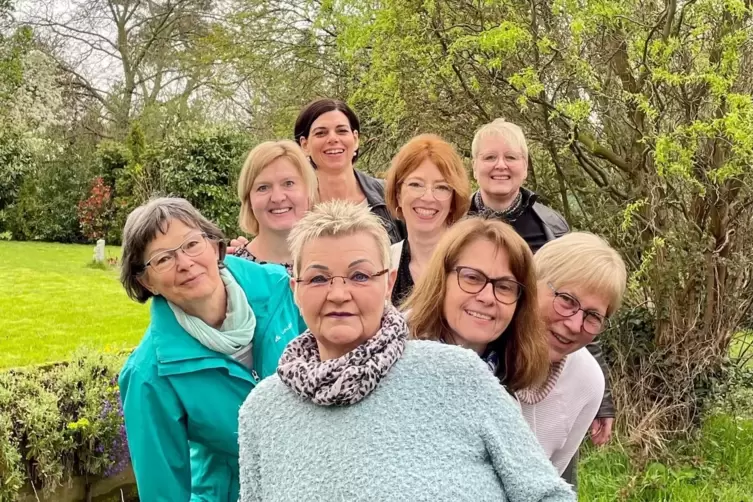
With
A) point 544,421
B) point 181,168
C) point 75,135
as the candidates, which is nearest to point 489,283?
point 544,421

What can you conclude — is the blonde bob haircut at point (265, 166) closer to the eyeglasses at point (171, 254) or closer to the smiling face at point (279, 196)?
the smiling face at point (279, 196)

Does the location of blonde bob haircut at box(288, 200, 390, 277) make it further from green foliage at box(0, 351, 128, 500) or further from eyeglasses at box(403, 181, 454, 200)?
green foliage at box(0, 351, 128, 500)

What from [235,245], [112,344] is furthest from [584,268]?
[112,344]

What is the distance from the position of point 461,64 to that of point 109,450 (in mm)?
3554

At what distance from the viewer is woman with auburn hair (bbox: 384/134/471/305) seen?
270 centimetres

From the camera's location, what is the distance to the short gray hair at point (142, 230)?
209 centimetres

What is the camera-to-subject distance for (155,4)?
22578 mm

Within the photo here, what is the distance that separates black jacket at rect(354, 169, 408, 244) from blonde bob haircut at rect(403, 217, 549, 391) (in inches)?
43.7

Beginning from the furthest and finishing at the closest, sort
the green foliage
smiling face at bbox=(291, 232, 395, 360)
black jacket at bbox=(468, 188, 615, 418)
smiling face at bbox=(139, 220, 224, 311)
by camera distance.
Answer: the green foliage → black jacket at bbox=(468, 188, 615, 418) → smiling face at bbox=(139, 220, 224, 311) → smiling face at bbox=(291, 232, 395, 360)

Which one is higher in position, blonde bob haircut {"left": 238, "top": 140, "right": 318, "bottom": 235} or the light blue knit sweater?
blonde bob haircut {"left": 238, "top": 140, "right": 318, "bottom": 235}

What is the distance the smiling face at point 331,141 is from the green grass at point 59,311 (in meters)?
2.23

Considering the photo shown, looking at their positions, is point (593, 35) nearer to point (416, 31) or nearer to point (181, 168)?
point (416, 31)

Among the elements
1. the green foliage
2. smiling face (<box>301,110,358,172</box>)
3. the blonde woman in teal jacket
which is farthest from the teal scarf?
the green foliage

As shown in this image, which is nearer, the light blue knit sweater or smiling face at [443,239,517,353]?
the light blue knit sweater
